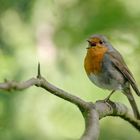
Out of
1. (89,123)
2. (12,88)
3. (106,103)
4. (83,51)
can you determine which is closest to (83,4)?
(83,51)

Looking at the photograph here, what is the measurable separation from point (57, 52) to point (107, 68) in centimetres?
47

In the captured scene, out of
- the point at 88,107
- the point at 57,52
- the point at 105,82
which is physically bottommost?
the point at 105,82

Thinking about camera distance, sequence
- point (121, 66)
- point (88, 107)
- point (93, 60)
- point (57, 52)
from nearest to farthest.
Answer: point (88, 107) → point (57, 52) → point (93, 60) → point (121, 66)

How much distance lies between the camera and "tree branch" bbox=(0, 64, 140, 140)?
1.96 m

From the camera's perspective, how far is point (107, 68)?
4.09 metres

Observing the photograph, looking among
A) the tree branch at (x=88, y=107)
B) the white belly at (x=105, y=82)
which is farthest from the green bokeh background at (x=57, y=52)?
the tree branch at (x=88, y=107)

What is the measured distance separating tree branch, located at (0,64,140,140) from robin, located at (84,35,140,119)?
1.67 ft

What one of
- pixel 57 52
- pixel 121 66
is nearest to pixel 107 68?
pixel 121 66

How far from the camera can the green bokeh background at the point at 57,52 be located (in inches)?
138

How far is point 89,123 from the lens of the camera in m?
2.35

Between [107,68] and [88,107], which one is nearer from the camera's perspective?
[88,107]

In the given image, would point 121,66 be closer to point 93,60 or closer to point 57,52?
point 93,60

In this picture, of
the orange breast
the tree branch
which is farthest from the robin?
the tree branch

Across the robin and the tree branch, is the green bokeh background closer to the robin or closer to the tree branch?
the robin
